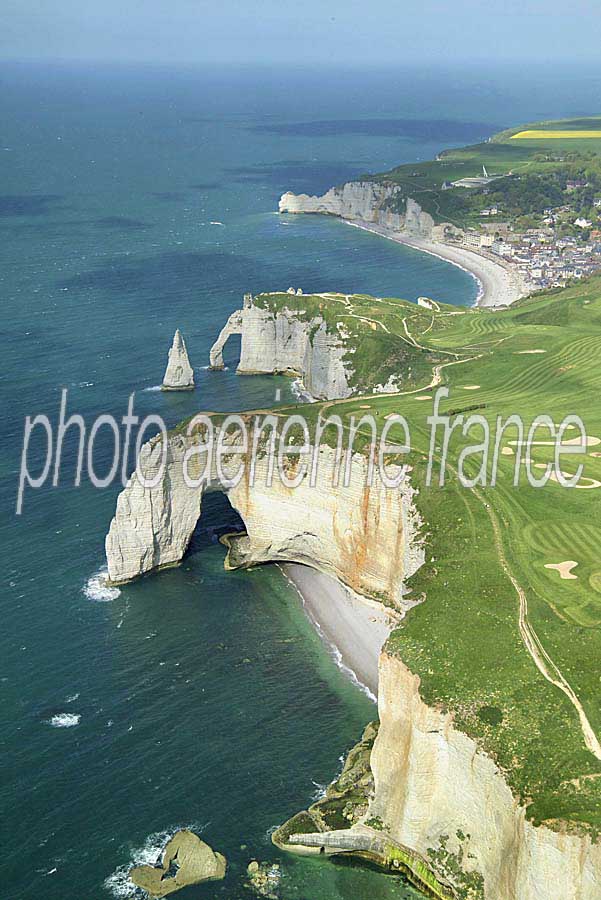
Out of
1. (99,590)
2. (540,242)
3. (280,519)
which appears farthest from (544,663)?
(540,242)

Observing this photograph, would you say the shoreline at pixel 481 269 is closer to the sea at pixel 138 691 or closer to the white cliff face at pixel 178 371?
the white cliff face at pixel 178 371

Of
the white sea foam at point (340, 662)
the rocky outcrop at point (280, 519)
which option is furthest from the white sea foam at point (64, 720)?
the white sea foam at point (340, 662)

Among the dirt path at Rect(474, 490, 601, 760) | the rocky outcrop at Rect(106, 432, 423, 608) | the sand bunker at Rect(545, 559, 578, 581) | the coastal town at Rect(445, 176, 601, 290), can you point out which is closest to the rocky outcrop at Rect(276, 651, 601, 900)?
the dirt path at Rect(474, 490, 601, 760)

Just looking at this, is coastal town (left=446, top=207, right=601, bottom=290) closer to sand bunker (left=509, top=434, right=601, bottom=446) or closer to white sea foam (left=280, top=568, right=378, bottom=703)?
sand bunker (left=509, top=434, right=601, bottom=446)

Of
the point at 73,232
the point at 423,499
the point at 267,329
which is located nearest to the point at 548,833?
the point at 423,499

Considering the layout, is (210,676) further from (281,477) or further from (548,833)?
(548,833)

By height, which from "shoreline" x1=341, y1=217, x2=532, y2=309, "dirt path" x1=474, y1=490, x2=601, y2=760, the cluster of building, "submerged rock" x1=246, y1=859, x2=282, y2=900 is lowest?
"submerged rock" x1=246, y1=859, x2=282, y2=900
